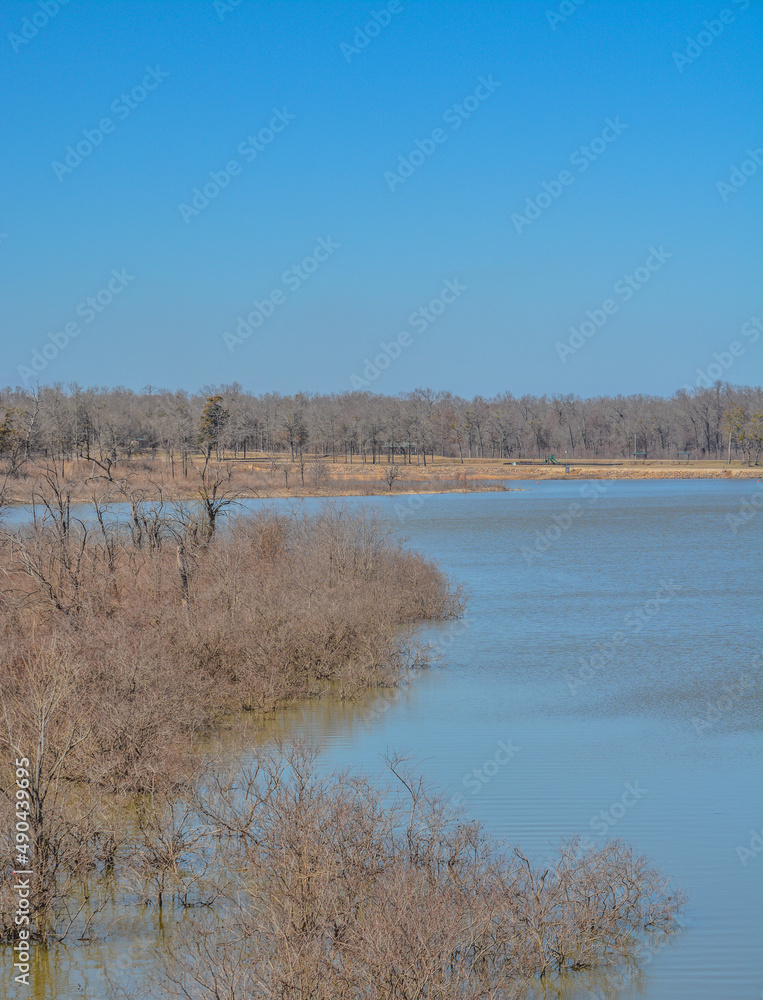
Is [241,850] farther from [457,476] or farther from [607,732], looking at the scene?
[457,476]

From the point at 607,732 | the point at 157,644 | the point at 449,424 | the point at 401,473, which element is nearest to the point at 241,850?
the point at 157,644

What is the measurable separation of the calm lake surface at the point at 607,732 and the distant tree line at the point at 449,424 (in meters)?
77.6

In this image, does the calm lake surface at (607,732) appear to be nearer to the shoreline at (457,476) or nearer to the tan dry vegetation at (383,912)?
the tan dry vegetation at (383,912)

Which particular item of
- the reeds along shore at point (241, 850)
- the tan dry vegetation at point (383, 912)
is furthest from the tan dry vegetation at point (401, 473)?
the tan dry vegetation at point (383, 912)

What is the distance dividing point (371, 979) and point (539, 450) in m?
160

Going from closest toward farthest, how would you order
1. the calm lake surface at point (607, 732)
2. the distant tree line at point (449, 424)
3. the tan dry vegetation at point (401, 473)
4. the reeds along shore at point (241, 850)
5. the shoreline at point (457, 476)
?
the reeds along shore at point (241, 850), the calm lake surface at point (607, 732), the tan dry vegetation at point (401, 473), the shoreline at point (457, 476), the distant tree line at point (449, 424)

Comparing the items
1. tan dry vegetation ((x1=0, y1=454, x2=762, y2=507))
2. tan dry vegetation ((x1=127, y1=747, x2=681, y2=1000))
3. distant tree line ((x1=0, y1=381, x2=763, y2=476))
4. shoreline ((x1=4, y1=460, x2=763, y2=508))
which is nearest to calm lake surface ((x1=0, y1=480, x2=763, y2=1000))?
tan dry vegetation ((x1=127, y1=747, x2=681, y2=1000))

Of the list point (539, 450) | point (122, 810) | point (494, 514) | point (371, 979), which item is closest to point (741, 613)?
point (122, 810)

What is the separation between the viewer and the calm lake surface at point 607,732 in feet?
32.6

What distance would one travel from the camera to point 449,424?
15600 cm

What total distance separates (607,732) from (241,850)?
9.00m

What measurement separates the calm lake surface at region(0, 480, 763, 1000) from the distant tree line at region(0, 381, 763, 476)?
7761 centimetres

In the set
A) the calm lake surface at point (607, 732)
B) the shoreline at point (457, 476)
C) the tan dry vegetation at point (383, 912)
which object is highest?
the shoreline at point (457, 476)

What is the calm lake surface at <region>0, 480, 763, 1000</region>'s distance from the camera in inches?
391
